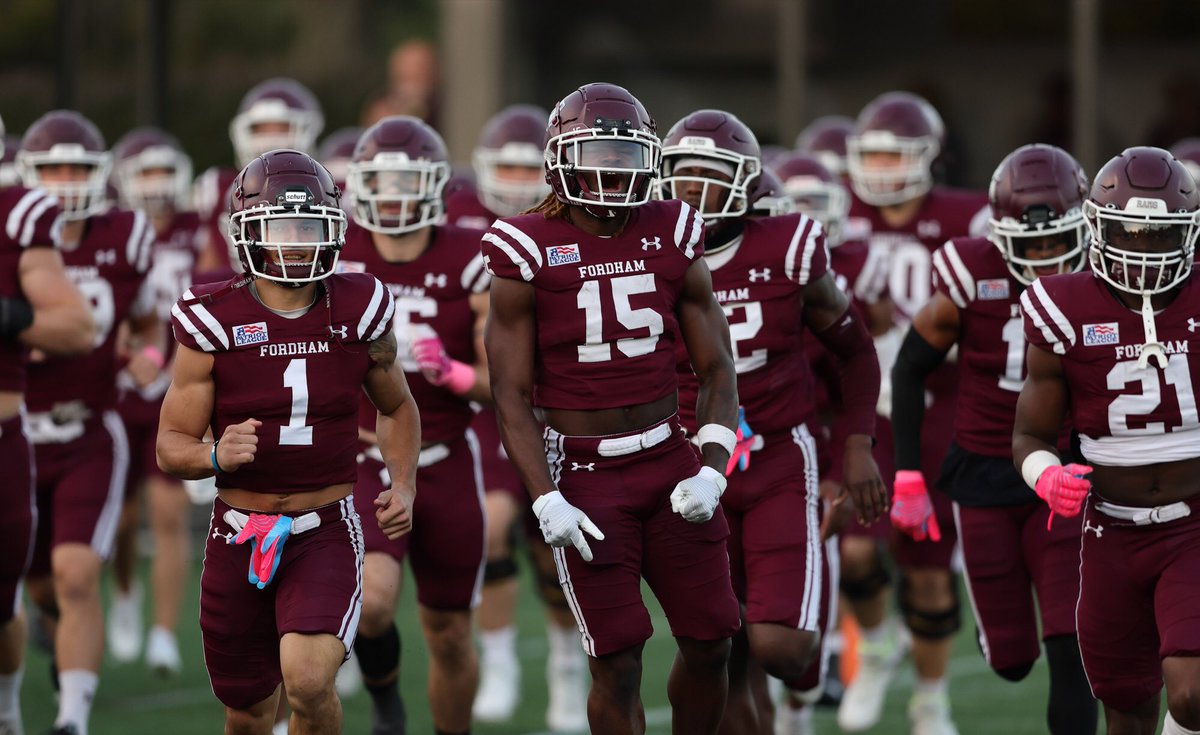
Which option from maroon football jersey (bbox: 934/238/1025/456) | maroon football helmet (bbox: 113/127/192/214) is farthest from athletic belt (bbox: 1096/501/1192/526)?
maroon football helmet (bbox: 113/127/192/214)

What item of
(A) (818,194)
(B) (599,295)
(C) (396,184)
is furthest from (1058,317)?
(A) (818,194)

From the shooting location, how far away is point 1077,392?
494 centimetres

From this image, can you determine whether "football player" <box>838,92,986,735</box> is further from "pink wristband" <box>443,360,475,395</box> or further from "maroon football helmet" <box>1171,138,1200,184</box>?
"pink wristband" <box>443,360,475,395</box>

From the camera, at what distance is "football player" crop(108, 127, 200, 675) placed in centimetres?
799

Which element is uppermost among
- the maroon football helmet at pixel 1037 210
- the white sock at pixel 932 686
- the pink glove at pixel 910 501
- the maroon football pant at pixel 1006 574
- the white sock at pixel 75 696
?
the maroon football helmet at pixel 1037 210

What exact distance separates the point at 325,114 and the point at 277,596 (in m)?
8.80

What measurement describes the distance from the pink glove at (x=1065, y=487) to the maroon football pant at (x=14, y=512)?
10.5 ft

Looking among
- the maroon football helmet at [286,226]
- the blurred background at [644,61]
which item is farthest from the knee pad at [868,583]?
the blurred background at [644,61]

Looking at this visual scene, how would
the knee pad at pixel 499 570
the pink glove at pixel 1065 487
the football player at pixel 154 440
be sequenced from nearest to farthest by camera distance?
the pink glove at pixel 1065 487 → the knee pad at pixel 499 570 → the football player at pixel 154 440

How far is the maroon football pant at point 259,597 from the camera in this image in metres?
4.80

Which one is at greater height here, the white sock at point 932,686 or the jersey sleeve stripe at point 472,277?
the jersey sleeve stripe at point 472,277

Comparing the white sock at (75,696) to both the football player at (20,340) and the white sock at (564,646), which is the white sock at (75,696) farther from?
the white sock at (564,646)

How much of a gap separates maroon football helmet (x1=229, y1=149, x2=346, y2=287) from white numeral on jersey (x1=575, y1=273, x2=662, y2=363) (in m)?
0.65

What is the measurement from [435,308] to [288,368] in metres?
1.32
